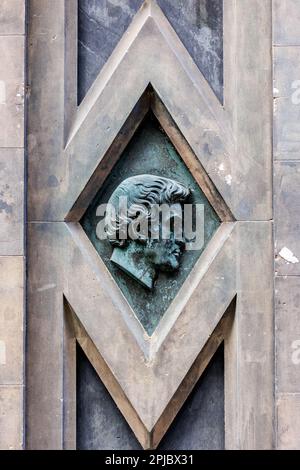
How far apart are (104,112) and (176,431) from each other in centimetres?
259

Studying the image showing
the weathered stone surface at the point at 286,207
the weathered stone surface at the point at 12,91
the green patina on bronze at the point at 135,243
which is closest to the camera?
the weathered stone surface at the point at 286,207

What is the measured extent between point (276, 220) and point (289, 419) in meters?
1.52

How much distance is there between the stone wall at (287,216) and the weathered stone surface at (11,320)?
6.43 feet

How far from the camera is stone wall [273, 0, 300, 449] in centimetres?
775

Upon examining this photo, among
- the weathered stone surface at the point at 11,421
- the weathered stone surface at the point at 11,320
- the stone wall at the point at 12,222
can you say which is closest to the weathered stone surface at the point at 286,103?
the stone wall at the point at 12,222

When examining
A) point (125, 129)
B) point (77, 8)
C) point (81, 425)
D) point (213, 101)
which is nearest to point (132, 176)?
point (125, 129)

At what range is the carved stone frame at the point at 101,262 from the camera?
796cm

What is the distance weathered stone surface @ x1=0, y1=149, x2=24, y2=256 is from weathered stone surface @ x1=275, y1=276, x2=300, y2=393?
2.04 meters

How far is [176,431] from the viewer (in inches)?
317

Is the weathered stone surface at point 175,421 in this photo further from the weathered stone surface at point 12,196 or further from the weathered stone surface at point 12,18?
the weathered stone surface at point 12,18

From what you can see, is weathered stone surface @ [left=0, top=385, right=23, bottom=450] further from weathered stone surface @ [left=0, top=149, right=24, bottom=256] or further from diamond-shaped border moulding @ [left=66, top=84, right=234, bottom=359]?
weathered stone surface @ [left=0, top=149, right=24, bottom=256]

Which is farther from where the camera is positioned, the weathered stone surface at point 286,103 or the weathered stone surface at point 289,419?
the weathered stone surface at point 286,103

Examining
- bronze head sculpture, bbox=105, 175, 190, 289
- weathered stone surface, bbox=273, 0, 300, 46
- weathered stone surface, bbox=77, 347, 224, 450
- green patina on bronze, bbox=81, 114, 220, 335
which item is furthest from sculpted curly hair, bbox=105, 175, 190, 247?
weathered stone surface, bbox=273, 0, 300, 46

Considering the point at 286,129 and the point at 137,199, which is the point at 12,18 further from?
the point at 286,129
